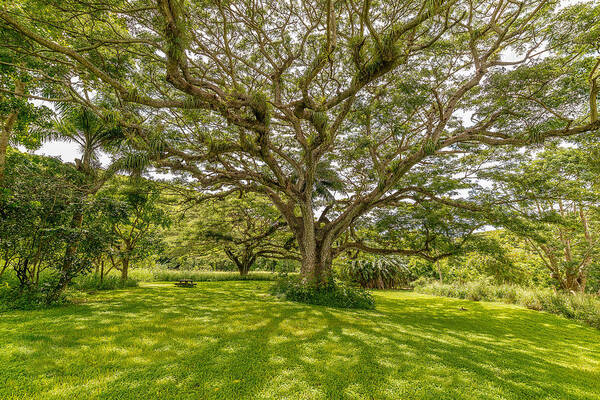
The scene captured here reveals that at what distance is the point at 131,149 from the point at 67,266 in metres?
2.91

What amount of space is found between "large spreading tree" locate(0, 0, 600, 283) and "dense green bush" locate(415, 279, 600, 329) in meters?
5.03

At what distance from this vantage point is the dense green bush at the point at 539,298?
7148mm

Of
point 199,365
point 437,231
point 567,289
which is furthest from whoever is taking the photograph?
point 567,289

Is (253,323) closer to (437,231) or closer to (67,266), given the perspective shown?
(67,266)

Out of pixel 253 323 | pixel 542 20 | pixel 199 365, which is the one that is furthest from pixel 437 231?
pixel 199 365

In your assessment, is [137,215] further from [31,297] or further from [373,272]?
[373,272]

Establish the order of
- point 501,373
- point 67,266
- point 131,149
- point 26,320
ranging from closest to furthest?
point 501,373, point 26,320, point 67,266, point 131,149

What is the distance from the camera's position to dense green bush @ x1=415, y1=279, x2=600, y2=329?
715cm

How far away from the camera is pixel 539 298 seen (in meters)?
9.11

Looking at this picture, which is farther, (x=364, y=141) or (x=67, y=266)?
(x=364, y=141)

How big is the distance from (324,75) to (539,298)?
12.4 m

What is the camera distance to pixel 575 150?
7.16 meters

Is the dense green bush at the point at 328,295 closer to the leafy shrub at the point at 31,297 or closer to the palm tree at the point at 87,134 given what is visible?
the leafy shrub at the point at 31,297

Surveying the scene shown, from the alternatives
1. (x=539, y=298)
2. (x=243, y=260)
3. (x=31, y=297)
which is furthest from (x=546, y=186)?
(x=243, y=260)
